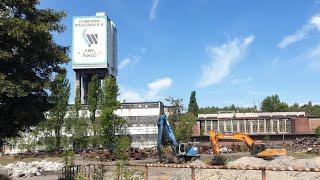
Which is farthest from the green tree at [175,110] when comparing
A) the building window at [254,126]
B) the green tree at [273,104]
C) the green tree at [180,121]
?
the green tree at [273,104]

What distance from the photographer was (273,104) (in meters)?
186

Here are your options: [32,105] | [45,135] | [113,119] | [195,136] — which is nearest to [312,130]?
[195,136]

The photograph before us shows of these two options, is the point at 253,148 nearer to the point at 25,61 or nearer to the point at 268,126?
the point at 25,61

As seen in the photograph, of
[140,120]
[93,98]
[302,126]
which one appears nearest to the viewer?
[93,98]

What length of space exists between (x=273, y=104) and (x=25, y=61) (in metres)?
174

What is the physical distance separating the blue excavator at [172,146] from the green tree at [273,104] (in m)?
139

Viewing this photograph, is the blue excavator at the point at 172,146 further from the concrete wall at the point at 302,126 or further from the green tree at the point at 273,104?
the green tree at the point at 273,104

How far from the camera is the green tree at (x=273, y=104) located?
181863 mm

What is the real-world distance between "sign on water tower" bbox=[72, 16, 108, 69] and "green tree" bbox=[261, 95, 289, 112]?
234 ft

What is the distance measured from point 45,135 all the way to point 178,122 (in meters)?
27.4

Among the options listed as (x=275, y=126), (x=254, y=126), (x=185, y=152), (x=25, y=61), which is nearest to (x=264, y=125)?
(x=254, y=126)

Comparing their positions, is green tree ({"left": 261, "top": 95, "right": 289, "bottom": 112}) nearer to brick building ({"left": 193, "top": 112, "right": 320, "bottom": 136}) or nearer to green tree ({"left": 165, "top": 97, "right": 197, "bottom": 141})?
brick building ({"left": 193, "top": 112, "right": 320, "bottom": 136})

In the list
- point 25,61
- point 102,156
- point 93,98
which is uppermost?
point 93,98

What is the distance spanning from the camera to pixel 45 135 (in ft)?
323
